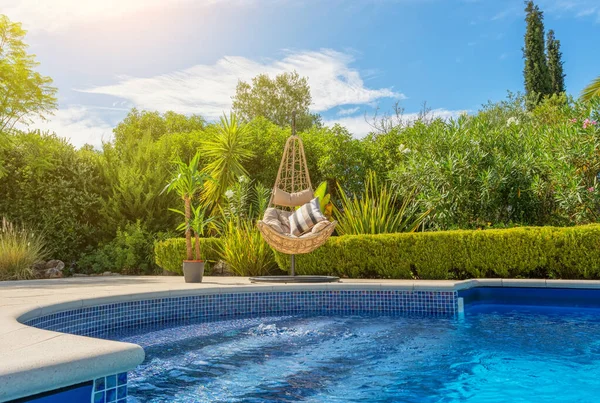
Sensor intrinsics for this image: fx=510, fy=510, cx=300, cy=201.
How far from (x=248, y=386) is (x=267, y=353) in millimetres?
854

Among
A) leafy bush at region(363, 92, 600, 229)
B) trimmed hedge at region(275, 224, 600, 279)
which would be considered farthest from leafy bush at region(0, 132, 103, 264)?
leafy bush at region(363, 92, 600, 229)

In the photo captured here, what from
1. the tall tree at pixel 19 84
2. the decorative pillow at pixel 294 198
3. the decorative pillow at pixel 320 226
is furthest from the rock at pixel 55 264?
the decorative pillow at pixel 320 226

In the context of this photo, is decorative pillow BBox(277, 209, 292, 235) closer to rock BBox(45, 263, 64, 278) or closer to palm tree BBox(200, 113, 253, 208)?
palm tree BBox(200, 113, 253, 208)

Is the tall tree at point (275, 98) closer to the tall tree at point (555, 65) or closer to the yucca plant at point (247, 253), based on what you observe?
the tall tree at point (555, 65)

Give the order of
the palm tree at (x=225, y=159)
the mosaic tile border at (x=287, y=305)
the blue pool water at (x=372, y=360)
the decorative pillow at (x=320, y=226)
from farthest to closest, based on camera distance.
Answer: the palm tree at (x=225, y=159)
the decorative pillow at (x=320, y=226)
the mosaic tile border at (x=287, y=305)
the blue pool water at (x=372, y=360)

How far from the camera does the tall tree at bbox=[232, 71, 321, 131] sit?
95.8ft

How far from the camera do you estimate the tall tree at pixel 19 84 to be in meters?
12.1

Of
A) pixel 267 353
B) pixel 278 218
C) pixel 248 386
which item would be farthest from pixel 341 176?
pixel 248 386

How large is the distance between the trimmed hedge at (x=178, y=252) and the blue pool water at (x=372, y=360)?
3.74 metres

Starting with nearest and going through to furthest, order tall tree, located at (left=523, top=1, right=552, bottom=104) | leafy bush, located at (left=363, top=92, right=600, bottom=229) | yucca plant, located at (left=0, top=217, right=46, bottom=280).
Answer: leafy bush, located at (left=363, top=92, right=600, bottom=229) < yucca plant, located at (left=0, top=217, right=46, bottom=280) < tall tree, located at (left=523, top=1, right=552, bottom=104)

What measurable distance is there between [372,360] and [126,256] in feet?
26.3

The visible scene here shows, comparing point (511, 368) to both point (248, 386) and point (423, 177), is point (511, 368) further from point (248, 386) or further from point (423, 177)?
point (423, 177)

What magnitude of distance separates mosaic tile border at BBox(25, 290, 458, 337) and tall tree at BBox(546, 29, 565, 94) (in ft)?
65.6

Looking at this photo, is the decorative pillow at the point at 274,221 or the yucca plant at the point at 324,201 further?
the yucca plant at the point at 324,201
